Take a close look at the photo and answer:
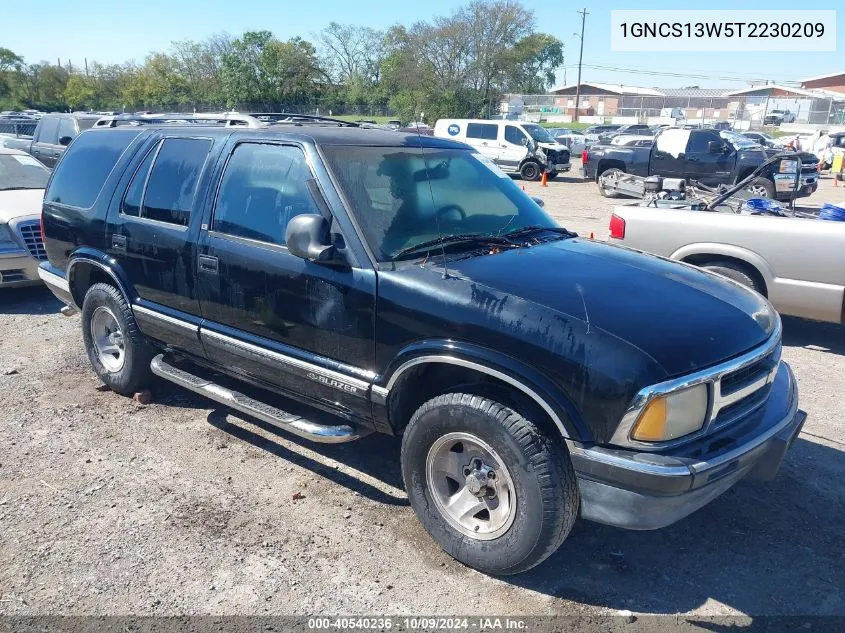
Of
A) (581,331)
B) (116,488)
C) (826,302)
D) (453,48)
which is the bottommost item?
(116,488)

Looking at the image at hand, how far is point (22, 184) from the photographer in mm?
8906

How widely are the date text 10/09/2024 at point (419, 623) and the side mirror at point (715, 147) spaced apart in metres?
16.9

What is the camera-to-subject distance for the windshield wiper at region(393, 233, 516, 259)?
350cm

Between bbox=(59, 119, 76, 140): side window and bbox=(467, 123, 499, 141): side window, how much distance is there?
1287cm

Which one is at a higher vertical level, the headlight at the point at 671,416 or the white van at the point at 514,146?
the white van at the point at 514,146

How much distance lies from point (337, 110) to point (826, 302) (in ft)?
155

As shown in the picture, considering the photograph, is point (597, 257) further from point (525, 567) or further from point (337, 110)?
point (337, 110)

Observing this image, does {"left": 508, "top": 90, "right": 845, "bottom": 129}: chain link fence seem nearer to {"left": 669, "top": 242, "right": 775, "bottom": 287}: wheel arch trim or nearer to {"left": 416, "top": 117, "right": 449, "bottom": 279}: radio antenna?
{"left": 669, "top": 242, "right": 775, "bottom": 287}: wheel arch trim

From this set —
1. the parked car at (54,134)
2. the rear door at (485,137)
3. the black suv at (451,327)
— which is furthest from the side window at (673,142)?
the black suv at (451,327)

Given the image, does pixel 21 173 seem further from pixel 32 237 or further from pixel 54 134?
pixel 54 134

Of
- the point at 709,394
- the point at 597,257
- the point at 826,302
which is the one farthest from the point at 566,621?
the point at 826,302

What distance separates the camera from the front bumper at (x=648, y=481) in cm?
269

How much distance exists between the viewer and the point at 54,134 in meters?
15.7

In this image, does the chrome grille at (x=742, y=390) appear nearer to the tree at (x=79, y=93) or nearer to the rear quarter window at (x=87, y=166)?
the rear quarter window at (x=87, y=166)
